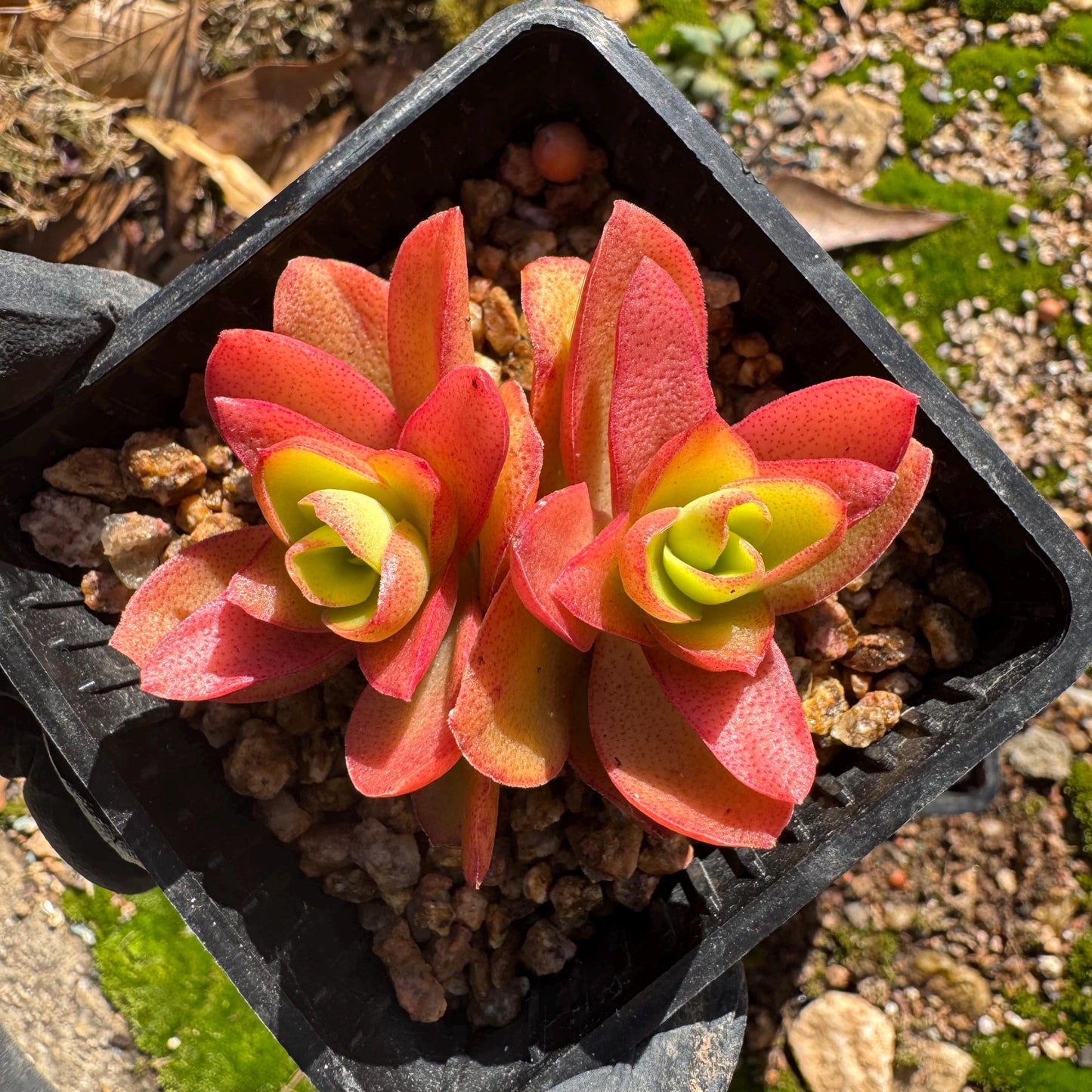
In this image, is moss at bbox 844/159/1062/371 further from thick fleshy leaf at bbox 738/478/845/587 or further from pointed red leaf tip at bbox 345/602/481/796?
pointed red leaf tip at bbox 345/602/481/796

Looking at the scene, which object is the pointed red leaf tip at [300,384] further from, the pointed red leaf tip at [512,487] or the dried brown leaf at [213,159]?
the dried brown leaf at [213,159]

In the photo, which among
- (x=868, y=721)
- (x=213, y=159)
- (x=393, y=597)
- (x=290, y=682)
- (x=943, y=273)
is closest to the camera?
(x=393, y=597)

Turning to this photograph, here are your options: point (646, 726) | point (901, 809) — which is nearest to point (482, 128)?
point (646, 726)

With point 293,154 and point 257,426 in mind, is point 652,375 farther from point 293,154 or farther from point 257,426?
point 293,154

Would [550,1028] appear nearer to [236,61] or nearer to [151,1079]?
[151,1079]

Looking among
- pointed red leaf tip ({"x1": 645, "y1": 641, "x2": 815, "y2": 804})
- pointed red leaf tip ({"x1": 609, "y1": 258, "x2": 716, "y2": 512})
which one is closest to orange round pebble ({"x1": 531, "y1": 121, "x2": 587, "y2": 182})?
pointed red leaf tip ({"x1": 609, "y1": 258, "x2": 716, "y2": 512})

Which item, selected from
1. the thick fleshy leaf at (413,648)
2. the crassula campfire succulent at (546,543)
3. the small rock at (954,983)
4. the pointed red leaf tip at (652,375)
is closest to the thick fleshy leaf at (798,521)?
the crassula campfire succulent at (546,543)

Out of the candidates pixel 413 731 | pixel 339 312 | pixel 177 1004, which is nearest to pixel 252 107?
pixel 339 312
